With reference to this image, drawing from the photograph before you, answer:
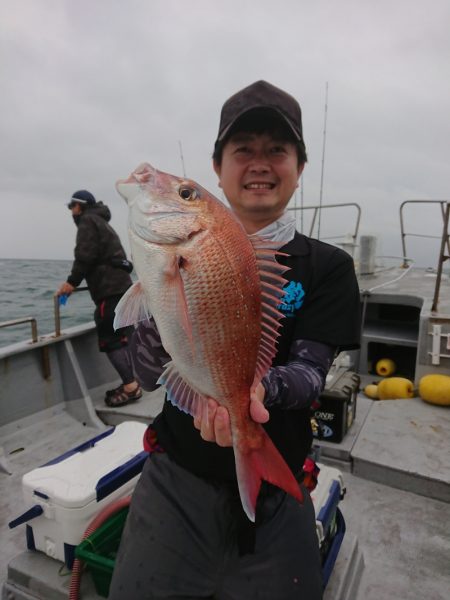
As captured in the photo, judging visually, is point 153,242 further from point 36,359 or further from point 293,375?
point 36,359

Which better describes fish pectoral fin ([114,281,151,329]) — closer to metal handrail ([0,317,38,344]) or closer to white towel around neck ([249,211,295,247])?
white towel around neck ([249,211,295,247])

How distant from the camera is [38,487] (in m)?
2.35

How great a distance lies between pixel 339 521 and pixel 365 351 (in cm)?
555

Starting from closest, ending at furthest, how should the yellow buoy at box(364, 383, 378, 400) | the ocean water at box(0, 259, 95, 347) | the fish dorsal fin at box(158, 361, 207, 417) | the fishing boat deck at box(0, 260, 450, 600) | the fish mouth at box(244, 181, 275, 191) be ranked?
the fish dorsal fin at box(158, 361, 207, 417) < the fish mouth at box(244, 181, 275, 191) < the fishing boat deck at box(0, 260, 450, 600) < the yellow buoy at box(364, 383, 378, 400) < the ocean water at box(0, 259, 95, 347)

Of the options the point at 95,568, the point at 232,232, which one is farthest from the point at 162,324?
the point at 95,568

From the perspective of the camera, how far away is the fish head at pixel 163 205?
4.63ft

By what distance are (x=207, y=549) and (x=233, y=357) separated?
933mm

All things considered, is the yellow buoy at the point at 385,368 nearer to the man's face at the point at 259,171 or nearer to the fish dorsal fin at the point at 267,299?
the man's face at the point at 259,171

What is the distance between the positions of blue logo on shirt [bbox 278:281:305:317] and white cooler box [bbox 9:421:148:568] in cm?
144

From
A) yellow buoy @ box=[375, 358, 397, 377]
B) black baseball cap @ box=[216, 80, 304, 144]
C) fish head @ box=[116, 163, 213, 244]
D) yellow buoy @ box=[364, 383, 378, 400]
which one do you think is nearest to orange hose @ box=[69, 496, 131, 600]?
fish head @ box=[116, 163, 213, 244]

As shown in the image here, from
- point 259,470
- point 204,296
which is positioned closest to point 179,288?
point 204,296

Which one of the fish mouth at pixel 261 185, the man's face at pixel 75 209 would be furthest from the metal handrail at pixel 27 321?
the fish mouth at pixel 261 185

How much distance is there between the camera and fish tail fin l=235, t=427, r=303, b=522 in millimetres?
1426

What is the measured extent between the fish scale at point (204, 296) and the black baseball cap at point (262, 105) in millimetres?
719
